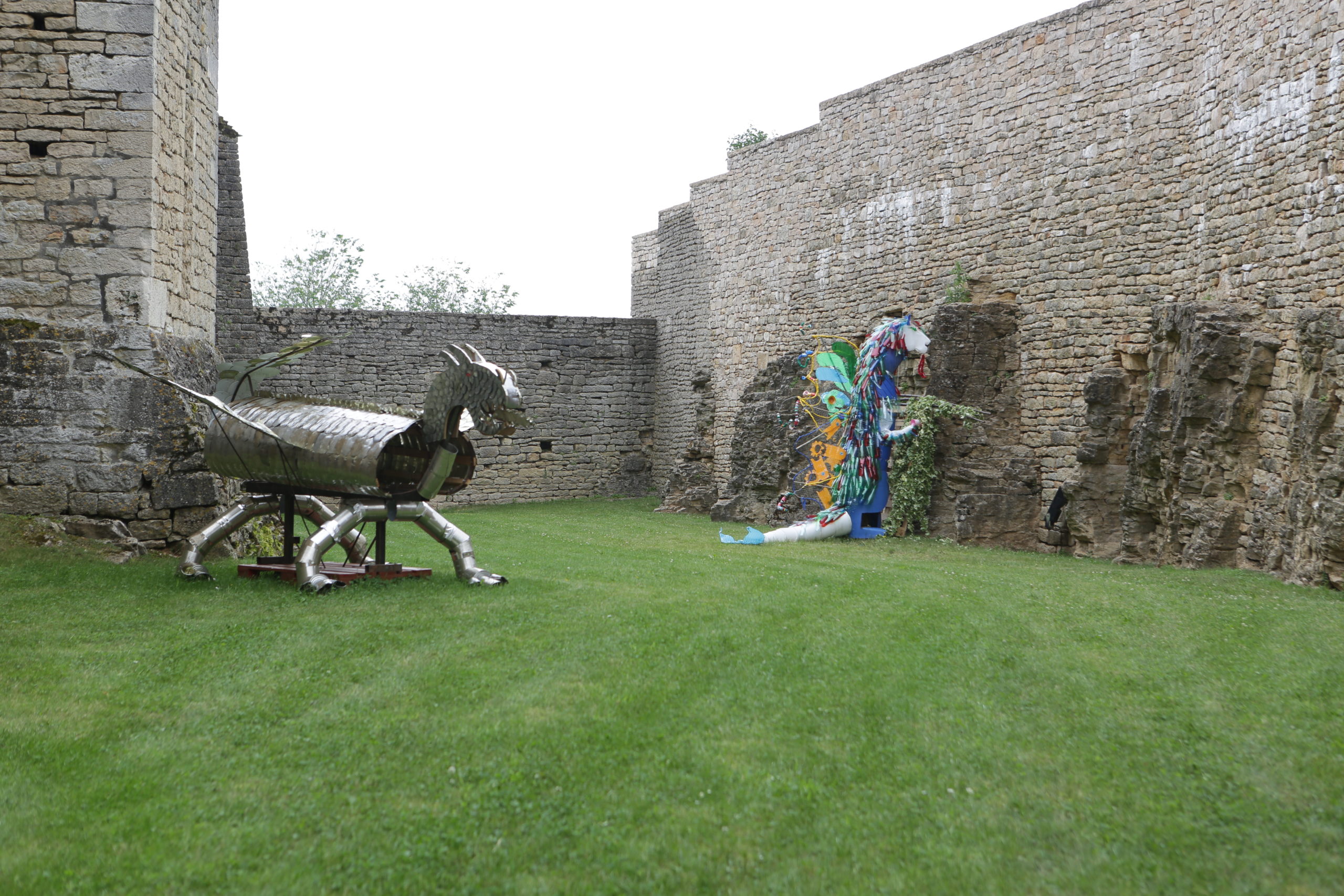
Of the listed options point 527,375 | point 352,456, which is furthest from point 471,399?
point 527,375

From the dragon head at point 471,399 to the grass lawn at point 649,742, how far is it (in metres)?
1.05

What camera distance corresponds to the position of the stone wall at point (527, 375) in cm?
1881

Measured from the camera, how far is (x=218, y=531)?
6.71 m

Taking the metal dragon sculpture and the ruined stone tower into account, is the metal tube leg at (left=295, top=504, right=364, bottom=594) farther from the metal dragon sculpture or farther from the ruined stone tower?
the ruined stone tower

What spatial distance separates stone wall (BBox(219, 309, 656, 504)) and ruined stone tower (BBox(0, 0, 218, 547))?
444 inches

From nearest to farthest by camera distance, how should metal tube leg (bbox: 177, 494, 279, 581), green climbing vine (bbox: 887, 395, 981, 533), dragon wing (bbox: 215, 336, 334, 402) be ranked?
metal tube leg (bbox: 177, 494, 279, 581) → dragon wing (bbox: 215, 336, 334, 402) → green climbing vine (bbox: 887, 395, 981, 533)

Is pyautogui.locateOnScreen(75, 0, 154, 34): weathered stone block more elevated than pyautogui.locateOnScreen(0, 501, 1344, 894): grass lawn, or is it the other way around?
pyautogui.locateOnScreen(75, 0, 154, 34): weathered stone block

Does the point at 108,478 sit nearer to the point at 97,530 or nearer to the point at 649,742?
the point at 97,530

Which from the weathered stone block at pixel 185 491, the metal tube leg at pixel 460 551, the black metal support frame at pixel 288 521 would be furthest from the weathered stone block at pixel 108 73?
the metal tube leg at pixel 460 551

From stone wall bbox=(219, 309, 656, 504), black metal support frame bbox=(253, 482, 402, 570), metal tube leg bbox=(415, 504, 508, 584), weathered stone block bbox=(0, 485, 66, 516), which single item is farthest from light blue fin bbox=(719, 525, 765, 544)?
stone wall bbox=(219, 309, 656, 504)

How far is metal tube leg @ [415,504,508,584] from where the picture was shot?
6.75 metres

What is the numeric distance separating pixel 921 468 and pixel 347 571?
7.45 metres

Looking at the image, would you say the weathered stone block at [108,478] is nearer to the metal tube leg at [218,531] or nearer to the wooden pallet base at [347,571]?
the metal tube leg at [218,531]

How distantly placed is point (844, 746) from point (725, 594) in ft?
10.1
